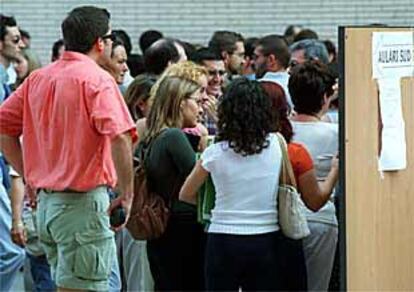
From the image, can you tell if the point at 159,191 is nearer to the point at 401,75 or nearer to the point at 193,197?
the point at 193,197

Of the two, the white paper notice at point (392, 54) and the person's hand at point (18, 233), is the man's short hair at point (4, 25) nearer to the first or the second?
the person's hand at point (18, 233)

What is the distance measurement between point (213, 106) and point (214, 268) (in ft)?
5.19

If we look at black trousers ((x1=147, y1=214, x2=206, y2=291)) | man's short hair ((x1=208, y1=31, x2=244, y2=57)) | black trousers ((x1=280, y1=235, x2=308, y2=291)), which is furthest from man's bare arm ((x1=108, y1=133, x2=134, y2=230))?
man's short hair ((x1=208, y1=31, x2=244, y2=57))

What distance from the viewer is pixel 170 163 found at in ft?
20.4

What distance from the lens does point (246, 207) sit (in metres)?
5.68

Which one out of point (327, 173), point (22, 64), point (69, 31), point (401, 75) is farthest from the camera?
point (22, 64)

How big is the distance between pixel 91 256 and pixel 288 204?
3.34 feet

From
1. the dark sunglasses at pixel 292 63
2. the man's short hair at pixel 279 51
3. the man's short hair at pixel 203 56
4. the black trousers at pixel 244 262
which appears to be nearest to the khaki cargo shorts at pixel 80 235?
the black trousers at pixel 244 262

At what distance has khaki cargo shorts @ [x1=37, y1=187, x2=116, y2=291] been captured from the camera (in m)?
5.53

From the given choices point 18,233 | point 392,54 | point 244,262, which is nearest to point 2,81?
point 18,233

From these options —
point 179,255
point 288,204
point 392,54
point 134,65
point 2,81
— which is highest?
point 392,54

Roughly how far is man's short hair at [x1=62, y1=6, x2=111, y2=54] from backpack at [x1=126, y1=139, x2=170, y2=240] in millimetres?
842

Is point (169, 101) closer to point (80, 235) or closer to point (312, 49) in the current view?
point (80, 235)

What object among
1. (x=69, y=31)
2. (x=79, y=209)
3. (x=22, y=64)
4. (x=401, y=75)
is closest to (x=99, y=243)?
(x=79, y=209)
